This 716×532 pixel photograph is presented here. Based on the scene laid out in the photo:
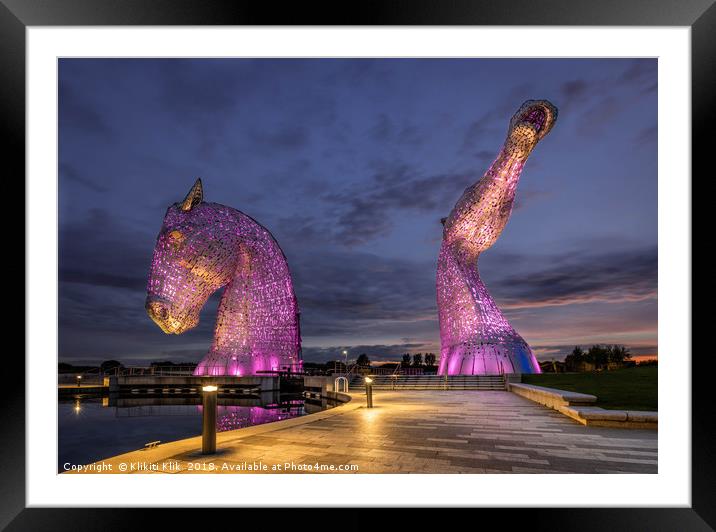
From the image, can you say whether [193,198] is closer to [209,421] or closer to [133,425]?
[133,425]

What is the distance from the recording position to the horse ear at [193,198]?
58.8 ft

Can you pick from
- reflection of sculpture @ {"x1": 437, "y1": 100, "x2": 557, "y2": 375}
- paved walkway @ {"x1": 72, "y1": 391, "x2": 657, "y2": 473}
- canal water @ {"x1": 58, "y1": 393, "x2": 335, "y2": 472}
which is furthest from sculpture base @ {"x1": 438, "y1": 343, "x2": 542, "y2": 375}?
paved walkway @ {"x1": 72, "y1": 391, "x2": 657, "y2": 473}

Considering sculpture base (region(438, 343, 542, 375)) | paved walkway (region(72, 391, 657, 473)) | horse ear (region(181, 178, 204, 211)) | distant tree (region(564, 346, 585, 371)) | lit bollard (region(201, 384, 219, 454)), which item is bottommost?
distant tree (region(564, 346, 585, 371))

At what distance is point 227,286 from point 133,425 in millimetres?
8730

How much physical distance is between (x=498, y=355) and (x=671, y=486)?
17.3 metres

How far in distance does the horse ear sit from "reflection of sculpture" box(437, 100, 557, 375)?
12.6 meters

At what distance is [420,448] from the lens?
5.76 metres

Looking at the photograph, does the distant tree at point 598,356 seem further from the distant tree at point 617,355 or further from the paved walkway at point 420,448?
the paved walkway at point 420,448

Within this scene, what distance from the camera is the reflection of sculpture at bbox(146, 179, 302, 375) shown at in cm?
1812

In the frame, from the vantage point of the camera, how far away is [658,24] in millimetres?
4941

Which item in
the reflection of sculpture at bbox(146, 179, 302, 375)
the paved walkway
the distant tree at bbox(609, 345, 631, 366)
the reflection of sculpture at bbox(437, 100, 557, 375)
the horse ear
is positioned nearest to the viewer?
the paved walkway

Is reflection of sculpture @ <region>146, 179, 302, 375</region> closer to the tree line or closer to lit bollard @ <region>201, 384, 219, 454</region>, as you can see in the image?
lit bollard @ <region>201, 384, 219, 454</region>

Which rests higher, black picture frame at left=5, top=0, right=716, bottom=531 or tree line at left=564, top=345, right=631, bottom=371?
black picture frame at left=5, top=0, right=716, bottom=531

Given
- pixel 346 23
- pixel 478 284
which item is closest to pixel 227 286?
pixel 478 284
